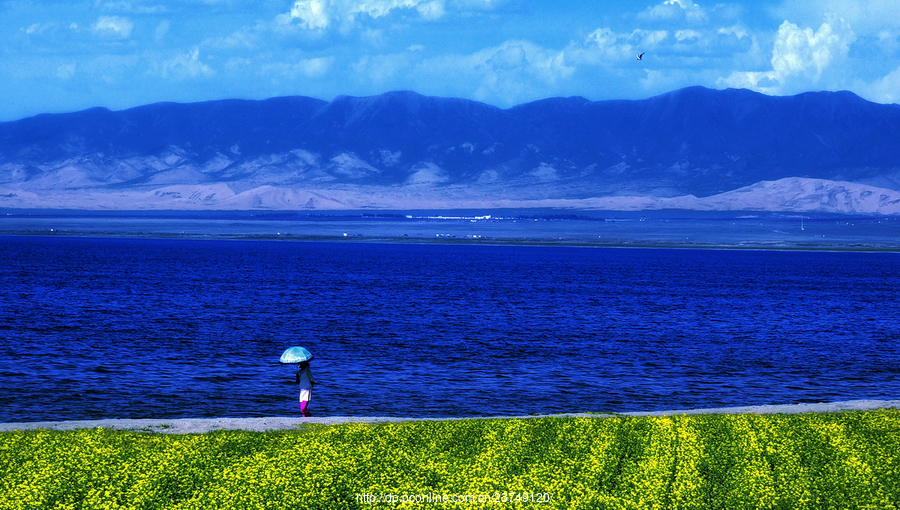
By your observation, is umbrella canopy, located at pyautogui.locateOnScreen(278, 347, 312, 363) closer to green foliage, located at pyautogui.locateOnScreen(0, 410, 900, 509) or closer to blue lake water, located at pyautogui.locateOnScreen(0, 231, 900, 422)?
green foliage, located at pyautogui.locateOnScreen(0, 410, 900, 509)

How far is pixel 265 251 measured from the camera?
193125 millimetres

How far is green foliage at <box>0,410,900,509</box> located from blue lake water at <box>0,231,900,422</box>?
453 inches

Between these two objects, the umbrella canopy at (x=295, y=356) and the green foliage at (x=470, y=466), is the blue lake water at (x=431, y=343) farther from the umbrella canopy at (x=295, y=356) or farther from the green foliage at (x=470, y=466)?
the green foliage at (x=470, y=466)

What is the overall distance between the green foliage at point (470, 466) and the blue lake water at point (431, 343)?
453 inches

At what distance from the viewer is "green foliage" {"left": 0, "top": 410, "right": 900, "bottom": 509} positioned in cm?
1550

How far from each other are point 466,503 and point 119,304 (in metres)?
64.8

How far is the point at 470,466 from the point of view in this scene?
55.4 ft

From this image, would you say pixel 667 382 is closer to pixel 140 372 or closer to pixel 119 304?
pixel 140 372

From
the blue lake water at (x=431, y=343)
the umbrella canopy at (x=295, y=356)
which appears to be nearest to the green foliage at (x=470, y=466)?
the umbrella canopy at (x=295, y=356)

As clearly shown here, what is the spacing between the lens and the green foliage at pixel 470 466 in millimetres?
15500

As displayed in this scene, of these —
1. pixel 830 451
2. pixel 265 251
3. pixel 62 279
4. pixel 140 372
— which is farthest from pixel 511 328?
pixel 265 251

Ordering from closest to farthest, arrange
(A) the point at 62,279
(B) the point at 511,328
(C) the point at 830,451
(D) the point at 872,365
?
(C) the point at 830,451 < (D) the point at 872,365 < (B) the point at 511,328 < (A) the point at 62,279

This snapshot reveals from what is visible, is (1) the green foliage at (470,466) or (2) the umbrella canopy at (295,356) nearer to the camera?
(1) the green foliage at (470,466)

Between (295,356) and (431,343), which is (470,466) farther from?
(431,343)
